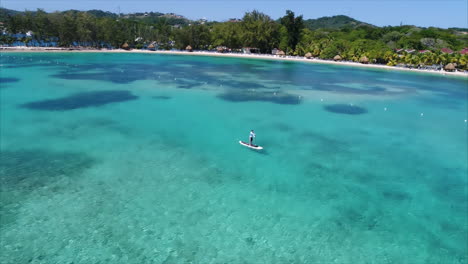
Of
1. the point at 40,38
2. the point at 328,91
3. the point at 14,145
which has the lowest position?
the point at 14,145

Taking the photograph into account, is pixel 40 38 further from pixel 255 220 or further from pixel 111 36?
pixel 255 220

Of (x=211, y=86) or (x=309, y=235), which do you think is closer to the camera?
(x=309, y=235)

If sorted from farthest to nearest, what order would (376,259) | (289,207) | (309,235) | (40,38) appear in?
(40,38) → (289,207) → (309,235) → (376,259)

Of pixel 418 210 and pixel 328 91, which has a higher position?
pixel 328 91

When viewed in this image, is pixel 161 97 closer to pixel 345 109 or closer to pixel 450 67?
pixel 345 109

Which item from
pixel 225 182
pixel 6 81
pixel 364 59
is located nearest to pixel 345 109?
pixel 225 182

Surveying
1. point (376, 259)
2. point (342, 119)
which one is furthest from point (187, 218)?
point (342, 119)

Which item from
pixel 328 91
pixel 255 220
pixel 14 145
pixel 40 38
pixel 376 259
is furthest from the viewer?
pixel 40 38
